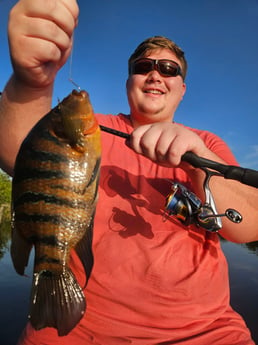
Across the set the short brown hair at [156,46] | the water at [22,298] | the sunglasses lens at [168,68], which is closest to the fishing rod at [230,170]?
the sunglasses lens at [168,68]

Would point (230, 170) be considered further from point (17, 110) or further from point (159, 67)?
point (159, 67)

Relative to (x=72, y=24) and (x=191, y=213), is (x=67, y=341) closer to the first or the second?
(x=191, y=213)

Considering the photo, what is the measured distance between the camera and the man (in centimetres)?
192

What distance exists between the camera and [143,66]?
329 cm

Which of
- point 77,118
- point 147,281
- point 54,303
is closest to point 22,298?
point 147,281

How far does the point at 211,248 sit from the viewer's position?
2559mm

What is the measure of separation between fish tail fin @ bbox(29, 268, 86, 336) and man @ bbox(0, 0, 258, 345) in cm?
64

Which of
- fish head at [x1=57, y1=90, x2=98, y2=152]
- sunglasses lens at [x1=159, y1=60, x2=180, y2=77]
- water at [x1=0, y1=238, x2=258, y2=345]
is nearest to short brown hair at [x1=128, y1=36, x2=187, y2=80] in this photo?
sunglasses lens at [x1=159, y1=60, x2=180, y2=77]

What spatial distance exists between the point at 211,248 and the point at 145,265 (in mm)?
635

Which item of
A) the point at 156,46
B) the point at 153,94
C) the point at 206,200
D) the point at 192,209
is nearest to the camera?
the point at 206,200

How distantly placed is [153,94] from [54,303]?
7.56ft

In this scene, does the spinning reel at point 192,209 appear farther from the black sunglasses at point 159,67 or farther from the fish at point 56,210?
the black sunglasses at point 159,67

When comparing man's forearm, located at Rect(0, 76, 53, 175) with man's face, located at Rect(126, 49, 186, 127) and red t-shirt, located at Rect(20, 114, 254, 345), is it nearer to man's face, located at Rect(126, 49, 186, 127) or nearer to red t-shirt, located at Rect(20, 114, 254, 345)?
red t-shirt, located at Rect(20, 114, 254, 345)

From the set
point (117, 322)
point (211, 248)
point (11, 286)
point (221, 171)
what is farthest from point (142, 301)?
point (11, 286)
